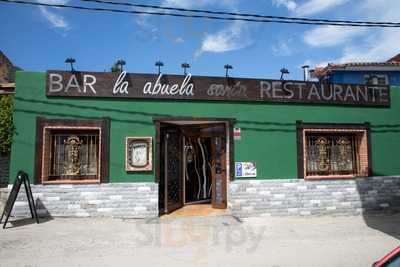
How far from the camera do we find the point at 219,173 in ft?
33.4

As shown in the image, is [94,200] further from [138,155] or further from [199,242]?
[199,242]

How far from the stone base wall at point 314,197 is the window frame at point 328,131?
170 mm

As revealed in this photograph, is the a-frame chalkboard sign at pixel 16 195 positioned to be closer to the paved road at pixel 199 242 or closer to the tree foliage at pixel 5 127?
the paved road at pixel 199 242

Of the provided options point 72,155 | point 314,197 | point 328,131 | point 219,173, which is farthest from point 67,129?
point 328,131

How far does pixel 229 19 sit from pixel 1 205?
7575mm

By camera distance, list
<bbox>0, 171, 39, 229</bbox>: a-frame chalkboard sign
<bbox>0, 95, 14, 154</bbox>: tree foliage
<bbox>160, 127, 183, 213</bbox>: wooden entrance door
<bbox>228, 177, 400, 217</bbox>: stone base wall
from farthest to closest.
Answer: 1. <bbox>160, 127, 183, 213</bbox>: wooden entrance door
2. <bbox>228, 177, 400, 217</bbox>: stone base wall
3. <bbox>0, 95, 14, 154</bbox>: tree foliage
4. <bbox>0, 171, 39, 229</bbox>: a-frame chalkboard sign

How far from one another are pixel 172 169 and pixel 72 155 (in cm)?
279

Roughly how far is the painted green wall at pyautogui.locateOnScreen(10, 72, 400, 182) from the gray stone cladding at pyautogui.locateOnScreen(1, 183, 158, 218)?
33cm

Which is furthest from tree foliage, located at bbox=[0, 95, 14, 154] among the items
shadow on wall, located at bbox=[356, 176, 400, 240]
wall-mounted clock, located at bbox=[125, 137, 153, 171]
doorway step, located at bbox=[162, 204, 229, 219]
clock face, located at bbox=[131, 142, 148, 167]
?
shadow on wall, located at bbox=[356, 176, 400, 240]

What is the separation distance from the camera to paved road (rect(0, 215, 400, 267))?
5.86m

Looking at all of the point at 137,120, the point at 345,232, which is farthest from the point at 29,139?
the point at 345,232

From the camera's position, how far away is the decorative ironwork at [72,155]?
9.12 meters

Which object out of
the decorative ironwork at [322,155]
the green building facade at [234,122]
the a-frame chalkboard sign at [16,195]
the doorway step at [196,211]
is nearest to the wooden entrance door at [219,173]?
the doorway step at [196,211]

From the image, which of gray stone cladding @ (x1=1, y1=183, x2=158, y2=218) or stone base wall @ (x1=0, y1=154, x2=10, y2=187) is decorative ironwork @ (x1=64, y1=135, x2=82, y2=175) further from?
stone base wall @ (x1=0, y1=154, x2=10, y2=187)
